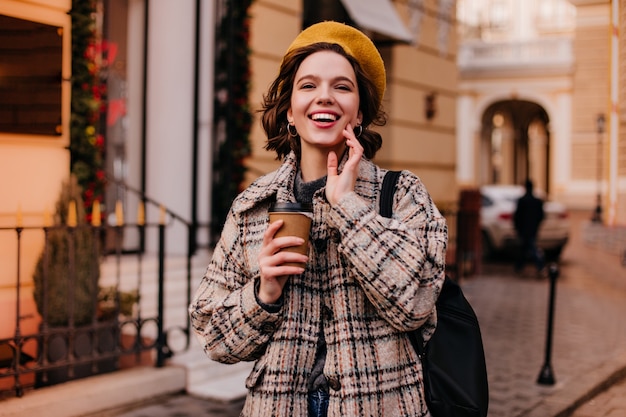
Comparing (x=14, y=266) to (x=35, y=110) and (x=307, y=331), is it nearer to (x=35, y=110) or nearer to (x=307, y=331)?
(x=35, y=110)

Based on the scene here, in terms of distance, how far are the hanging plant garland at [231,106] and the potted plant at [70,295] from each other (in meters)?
2.71

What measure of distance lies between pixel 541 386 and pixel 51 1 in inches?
200

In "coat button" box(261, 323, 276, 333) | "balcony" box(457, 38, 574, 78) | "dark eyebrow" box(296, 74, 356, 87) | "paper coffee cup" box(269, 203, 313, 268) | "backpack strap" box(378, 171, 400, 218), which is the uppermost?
"balcony" box(457, 38, 574, 78)

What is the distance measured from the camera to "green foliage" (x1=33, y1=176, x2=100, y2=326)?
531cm

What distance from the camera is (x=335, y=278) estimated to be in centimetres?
211

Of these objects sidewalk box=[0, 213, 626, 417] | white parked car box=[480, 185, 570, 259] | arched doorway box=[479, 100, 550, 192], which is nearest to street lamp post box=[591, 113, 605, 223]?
arched doorway box=[479, 100, 550, 192]

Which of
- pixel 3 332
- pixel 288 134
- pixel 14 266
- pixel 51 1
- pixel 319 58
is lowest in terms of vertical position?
pixel 3 332

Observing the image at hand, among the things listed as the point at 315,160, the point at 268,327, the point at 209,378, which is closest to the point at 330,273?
the point at 268,327

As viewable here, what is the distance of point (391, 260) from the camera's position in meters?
1.96

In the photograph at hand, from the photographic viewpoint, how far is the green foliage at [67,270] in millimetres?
5312

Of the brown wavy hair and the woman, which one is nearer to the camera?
the woman

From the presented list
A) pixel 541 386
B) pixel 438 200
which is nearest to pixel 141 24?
pixel 541 386

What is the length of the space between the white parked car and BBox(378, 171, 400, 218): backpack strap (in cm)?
1471

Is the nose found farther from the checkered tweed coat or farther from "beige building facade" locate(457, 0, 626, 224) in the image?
"beige building facade" locate(457, 0, 626, 224)
